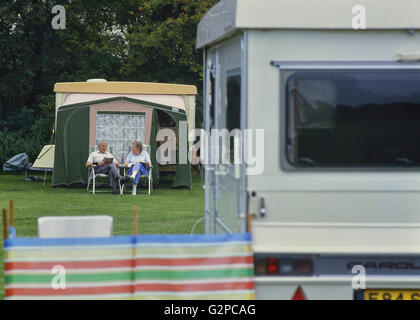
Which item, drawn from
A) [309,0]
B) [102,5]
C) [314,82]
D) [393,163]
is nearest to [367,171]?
[393,163]

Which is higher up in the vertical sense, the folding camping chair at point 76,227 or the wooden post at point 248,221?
the wooden post at point 248,221

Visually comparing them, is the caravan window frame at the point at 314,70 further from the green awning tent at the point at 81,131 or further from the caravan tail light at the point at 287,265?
the green awning tent at the point at 81,131

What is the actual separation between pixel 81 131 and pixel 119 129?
0.92 meters

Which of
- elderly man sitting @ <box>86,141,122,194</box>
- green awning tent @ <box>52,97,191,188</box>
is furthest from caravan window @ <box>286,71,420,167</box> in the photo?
green awning tent @ <box>52,97,191,188</box>

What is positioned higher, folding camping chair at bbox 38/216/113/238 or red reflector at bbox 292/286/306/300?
folding camping chair at bbox 38/216/113/238

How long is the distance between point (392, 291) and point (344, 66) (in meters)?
1.53

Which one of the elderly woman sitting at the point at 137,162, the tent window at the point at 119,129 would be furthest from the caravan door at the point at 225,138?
the tent window at the point at 119,129

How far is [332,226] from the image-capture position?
5.79 metres

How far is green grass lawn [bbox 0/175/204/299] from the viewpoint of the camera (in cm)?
1316

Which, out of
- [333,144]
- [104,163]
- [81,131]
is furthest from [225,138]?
[81,131]

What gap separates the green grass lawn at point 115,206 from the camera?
1316cm

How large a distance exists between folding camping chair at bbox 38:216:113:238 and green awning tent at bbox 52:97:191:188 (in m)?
13.9

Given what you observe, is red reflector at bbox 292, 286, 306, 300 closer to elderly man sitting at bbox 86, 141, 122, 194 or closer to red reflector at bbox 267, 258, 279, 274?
red reflector at bbox 267, 258, 279, 274

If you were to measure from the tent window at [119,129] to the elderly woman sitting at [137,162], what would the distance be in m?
1.30
